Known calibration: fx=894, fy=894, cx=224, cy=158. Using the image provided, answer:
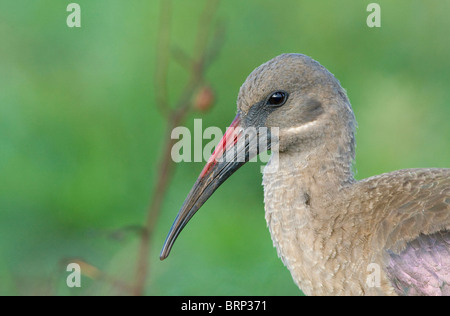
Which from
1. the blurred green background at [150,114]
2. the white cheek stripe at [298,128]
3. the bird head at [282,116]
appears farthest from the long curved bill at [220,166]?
the blurred green background at [150,114]

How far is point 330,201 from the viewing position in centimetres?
423

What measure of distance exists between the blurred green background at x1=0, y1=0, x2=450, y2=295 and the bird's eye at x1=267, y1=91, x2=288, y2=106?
252 centimetres

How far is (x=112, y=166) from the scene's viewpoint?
760 centimetres

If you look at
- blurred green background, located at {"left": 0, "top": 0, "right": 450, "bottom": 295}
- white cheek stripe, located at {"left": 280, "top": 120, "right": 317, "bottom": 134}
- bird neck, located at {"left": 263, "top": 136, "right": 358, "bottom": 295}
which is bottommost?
bird neck, located at {"left": 263, "top": 136, "right": 358, "bottom": 295}

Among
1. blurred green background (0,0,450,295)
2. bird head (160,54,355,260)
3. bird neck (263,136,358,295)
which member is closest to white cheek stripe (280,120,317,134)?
bird head (160,54,355,260)

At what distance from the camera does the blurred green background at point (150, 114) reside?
7.04 metres

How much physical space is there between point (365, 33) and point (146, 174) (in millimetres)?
2453

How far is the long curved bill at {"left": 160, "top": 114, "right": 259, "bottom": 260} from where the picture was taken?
435 centimetres

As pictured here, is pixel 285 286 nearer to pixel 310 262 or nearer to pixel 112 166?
pixel 112 166

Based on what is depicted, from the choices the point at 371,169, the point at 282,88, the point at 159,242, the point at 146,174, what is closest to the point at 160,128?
the point at 146,174

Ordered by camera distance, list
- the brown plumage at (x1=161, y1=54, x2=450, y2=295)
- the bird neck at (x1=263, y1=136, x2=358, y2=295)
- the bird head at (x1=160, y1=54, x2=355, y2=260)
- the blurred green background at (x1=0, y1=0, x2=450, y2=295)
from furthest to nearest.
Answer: the blurred green background at (x1=0, y1=0, x2=450, y2=295) → the bird head at (x1=160, y1=54, x2=355, y2=260) → the bird neck at (x1=263, y1=136, x2=358, y2=295) → the brown plumage at (x1=161, y1=54, x2=450, y2=295)

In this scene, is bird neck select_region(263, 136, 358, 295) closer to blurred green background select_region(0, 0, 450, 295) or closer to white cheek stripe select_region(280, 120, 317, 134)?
white cheek stripe select_region(280, 120, 317, 134)

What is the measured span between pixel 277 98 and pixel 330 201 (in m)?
0.56

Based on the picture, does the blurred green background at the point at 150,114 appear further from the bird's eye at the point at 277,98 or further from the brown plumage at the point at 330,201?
the bird's eye at the point at 277,98
